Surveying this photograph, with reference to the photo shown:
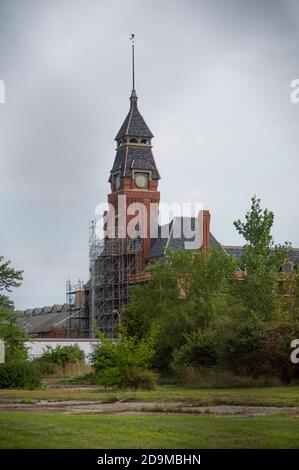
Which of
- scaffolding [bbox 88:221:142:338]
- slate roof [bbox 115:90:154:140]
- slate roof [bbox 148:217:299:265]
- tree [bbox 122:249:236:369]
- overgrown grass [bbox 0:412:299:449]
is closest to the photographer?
overgrown grass [bbox 0:412:299:449]

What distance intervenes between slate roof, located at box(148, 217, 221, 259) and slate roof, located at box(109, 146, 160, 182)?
26.5ft

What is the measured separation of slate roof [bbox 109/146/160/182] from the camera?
86.2 metres

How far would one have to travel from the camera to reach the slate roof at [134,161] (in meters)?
86.2

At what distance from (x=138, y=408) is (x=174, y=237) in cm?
5721

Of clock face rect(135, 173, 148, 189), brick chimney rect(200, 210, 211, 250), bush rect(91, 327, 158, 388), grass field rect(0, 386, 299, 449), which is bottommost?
grass field rect(0, 386, 299, 449)

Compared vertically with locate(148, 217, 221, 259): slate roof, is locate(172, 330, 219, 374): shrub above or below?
below

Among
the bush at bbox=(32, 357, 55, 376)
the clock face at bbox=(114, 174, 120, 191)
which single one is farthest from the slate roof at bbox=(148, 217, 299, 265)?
the bush at bbox=(32, 357, 55, 376)

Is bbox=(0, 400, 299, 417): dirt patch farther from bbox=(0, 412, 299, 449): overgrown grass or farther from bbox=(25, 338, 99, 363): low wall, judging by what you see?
bbox=(25, 338, 99, 363): low wall

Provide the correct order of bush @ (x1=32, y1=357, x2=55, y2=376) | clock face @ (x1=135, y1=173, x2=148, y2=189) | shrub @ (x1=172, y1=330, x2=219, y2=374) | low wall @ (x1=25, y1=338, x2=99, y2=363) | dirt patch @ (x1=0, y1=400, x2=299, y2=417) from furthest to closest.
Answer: clock face @ (x1=135, y1=173, x2=148, y2=189) < low wall @ (x1=25, y1=338, x2=99, y2=363) < bush @ (x1=32, y1=357, x2=55, y2=376) < shrub @ (x1=172, y1=330, x2=219, y2=374) < dirt patch @ (x1=0, y1=400, x2=299, y2=417)

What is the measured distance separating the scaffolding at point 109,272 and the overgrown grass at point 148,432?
62.5 m

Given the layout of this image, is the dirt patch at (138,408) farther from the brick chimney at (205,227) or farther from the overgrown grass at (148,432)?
the brick chimney at (205,227)

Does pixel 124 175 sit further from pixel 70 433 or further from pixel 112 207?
pixel 70 433

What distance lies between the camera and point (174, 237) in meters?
78.1

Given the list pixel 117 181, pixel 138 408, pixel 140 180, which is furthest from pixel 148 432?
pixel 117 181
